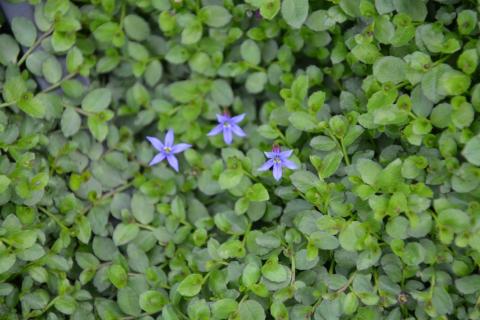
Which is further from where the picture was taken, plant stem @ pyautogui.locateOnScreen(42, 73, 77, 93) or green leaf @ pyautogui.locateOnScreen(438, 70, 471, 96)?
plant stem @ pyautogui.locateOnScreen(42, 73, 77, 93)

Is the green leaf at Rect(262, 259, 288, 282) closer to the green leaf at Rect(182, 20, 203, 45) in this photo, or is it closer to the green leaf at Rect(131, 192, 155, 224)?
the green leaf at Rect(131, 192, 155, 224)

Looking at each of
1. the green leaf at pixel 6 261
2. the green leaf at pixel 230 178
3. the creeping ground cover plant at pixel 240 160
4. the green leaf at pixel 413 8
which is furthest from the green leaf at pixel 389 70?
the green leaf at pixel 6 261

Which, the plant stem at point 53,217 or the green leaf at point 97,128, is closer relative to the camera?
the plant stem at point 53,217

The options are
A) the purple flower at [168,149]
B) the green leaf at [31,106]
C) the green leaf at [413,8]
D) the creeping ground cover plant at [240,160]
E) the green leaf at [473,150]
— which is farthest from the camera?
the purple flower at [168,149]

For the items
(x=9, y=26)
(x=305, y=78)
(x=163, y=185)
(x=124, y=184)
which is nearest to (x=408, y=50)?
(x=305, y=78)

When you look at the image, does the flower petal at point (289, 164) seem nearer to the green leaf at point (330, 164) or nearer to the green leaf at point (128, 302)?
the green leaf at point (330, 164)

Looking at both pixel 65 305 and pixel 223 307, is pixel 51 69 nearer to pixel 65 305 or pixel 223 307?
pixel 65 305

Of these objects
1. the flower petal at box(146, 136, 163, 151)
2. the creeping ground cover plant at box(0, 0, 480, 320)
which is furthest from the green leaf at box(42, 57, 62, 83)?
the flower petal at box(146, 136, 163, 151)

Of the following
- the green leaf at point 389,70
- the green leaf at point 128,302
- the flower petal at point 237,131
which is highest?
the green leaf at point 389,70
